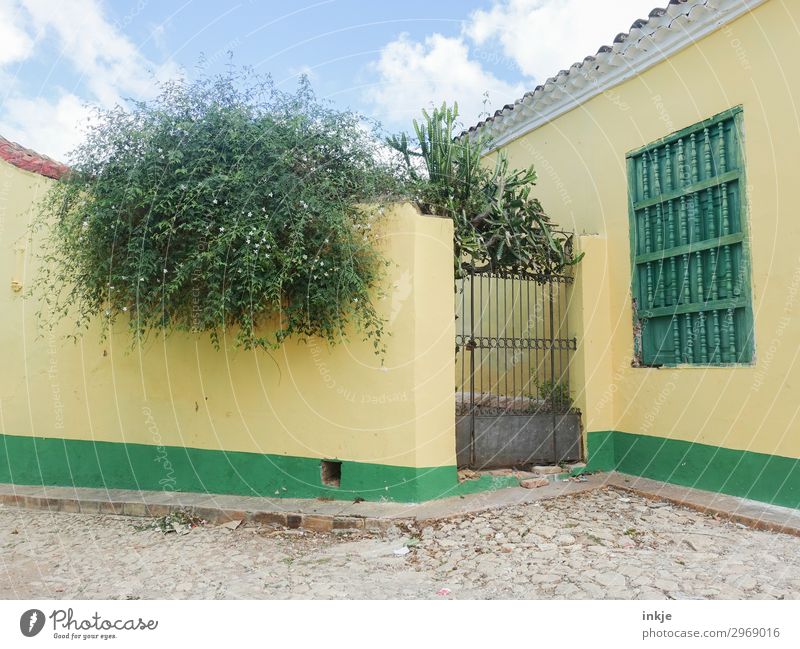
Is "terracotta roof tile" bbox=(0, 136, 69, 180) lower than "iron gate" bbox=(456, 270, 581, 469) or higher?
higher

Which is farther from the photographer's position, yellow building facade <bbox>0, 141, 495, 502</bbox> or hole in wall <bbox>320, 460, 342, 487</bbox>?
hole in wall <bbox>320, 460, 342, 487</bbox>

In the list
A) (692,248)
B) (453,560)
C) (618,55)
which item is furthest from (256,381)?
(618,55)

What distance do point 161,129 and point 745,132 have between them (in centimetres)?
526

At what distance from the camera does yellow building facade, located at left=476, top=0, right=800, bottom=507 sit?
514 centimetres

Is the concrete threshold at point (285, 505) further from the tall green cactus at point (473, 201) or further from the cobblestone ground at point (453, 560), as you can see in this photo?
the tall green cactus at point (473, 201)

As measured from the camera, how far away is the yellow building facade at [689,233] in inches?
203

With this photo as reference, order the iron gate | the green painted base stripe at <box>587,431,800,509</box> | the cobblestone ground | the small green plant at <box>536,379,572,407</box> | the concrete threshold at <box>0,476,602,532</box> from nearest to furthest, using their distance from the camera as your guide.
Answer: the cobblestone ground → the green painted base stripe at <box>587,431,800,509</box> → the concrete threshold at <box>0,476,602,532</box> → the iron gate → the small green plant at <box>536,379,572,407</box>

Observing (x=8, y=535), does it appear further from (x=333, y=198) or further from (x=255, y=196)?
(x=333, y=198)

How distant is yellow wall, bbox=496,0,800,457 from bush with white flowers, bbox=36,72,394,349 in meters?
2.62

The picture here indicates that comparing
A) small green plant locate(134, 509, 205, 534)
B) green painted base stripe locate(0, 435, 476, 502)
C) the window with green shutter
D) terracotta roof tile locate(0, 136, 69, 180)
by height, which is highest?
terracotta roof tile locate(0, 136, 69, 180)

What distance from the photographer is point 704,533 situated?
4.74 metres

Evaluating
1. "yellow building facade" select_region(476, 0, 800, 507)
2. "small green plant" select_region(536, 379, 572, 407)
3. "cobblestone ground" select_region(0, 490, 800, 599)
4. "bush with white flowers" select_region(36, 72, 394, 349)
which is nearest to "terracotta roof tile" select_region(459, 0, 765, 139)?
"yellow building facade" select_region(476, 0, 800, 507)

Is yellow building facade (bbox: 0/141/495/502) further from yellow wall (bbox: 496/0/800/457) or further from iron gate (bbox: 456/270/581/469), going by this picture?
yellow wall (bbox: 496/0/800/457)

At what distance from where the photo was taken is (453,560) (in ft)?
14.5
